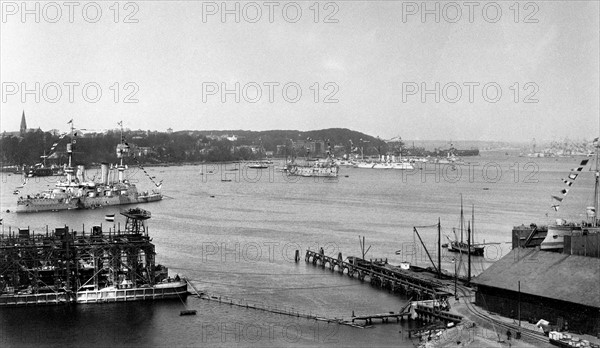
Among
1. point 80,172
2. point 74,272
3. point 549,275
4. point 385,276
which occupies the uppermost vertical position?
point 80,172

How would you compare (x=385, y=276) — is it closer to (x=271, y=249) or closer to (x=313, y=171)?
(x=271, y=249)

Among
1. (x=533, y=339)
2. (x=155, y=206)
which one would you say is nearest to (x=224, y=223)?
(x=155, y=206)

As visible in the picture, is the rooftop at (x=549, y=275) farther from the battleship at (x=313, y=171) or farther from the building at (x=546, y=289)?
the battleship at (x=313, y=171)

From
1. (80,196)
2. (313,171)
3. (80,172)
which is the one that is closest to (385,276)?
(80,196)

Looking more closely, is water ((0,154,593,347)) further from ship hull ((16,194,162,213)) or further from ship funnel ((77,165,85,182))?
ship funnel ((77,165,85,182))

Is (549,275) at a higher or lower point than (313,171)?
lower

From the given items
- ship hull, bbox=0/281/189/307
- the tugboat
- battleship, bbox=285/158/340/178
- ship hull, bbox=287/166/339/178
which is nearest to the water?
ship hull, bbox=0/281/189/307

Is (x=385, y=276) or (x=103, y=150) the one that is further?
(x=103, y=150)
